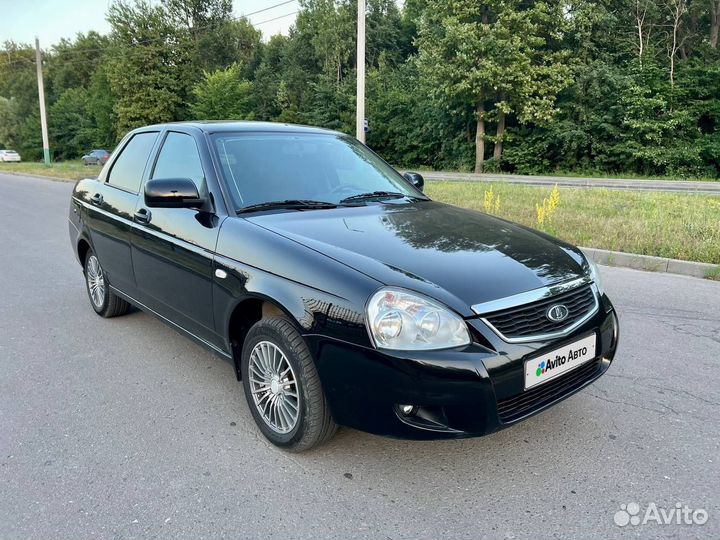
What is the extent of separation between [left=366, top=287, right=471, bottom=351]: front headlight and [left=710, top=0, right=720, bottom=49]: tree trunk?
93.3 feet

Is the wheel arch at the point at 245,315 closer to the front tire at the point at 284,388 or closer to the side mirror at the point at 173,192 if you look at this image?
the front tire at the point at 284,388

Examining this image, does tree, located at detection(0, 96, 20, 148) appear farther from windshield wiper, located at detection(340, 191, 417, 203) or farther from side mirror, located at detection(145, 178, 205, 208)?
windshield wiper, located at detection(340, 191, 417, 203)

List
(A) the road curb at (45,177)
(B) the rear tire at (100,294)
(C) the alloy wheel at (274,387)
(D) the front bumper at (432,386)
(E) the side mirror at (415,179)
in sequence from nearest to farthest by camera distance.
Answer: (D) the front bumper at (432,386) < (C) the alloy wheel at (274,387) < (E) the side mirror at (415,179) < (B) the rear tire at (100,294) < (A) the road curb at (45,177)

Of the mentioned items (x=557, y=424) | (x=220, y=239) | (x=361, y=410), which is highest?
(x=220, y=239)

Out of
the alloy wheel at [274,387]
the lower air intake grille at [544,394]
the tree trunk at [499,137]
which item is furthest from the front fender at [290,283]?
the tree trunk at [499,137]

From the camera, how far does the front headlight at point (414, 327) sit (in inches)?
90.9

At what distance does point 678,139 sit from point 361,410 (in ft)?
86.3

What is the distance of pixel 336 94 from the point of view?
35.6 m

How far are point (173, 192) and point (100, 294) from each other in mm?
2297

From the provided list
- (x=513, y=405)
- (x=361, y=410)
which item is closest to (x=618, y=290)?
(x=513, y=405)

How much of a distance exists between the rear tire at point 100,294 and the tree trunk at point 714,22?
1103 inches

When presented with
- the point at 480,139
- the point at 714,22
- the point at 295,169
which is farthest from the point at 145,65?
the point at 295,169

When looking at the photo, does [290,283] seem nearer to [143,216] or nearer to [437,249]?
[437,249]

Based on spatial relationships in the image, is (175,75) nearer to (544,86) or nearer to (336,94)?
(336,94)
